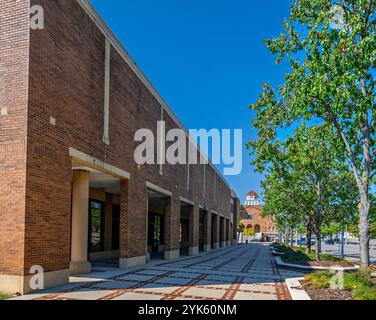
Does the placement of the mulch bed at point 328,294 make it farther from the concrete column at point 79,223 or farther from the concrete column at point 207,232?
the concrete column at point 207,232

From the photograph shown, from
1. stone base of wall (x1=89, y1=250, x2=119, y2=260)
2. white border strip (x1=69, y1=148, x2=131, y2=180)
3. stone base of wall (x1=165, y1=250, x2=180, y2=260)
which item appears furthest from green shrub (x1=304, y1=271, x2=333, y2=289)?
stone base of wall (x1=89, y1=250, x2=119, y2=260)

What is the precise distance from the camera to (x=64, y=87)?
461 inches

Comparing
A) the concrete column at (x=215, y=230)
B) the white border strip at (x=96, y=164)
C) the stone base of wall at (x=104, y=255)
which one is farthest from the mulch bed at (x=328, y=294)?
the concrete column at (x=215, y=230)

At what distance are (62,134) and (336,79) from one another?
29.6ft

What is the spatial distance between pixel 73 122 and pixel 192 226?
63.1 ft

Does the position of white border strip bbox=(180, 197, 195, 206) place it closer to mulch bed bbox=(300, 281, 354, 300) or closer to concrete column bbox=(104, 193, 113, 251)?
concrete column bbox=(104, 193, 113, 251)

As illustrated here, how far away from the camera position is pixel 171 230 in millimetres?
23344

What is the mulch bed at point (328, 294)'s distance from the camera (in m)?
9.77

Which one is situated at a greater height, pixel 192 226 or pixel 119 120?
pixel 119 120

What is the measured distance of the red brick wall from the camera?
9.74m

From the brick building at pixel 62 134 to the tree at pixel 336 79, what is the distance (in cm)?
646

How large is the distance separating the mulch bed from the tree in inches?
151

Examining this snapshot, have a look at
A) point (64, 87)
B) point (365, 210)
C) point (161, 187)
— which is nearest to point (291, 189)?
point (161, 187)
